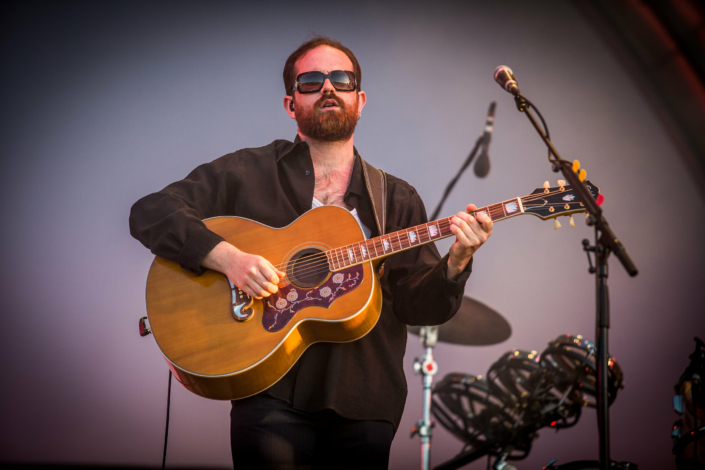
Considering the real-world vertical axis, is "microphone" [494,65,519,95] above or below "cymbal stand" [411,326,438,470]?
above

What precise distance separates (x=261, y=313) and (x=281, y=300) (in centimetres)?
10

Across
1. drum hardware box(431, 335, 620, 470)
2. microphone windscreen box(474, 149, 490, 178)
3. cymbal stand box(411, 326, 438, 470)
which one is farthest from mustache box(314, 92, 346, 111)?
drum hardware box(431, 335, 620, 470)

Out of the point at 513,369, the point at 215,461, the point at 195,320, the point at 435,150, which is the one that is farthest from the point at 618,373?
the point at 215,461

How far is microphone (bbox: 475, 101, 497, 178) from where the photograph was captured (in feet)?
13.5

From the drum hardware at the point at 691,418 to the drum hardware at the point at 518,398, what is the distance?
12.8 inches

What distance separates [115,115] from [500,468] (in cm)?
376

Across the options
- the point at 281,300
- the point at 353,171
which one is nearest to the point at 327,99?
the point at 353,171

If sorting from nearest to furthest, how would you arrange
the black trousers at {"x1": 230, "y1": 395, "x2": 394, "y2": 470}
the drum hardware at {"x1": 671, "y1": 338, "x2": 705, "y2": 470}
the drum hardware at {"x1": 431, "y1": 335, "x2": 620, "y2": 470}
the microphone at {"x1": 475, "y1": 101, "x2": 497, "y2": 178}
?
the black trousers at {"x1": 230, "y1": 395, "x2": 394, "y2": 470}
the drum hardware at {"x1": 671, "y1": 338, "x2": 705, "y2": 470}
the drum hardware at {"x1": 431, "y1": 335, "x2": 620, "y2": 470}
the microphone at {"x1": 475, "y1": 101, "x2": 497, "y2": 178}

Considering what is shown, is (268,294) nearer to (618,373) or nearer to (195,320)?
(195,320)

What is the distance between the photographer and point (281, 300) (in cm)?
218

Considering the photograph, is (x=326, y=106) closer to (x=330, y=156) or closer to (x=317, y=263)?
(x=330, y=156)

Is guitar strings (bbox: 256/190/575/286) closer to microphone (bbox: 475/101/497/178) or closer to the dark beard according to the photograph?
the dark beard

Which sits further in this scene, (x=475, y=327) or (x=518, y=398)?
(x=475, y=327)

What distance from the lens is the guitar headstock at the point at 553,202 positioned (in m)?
2.16
